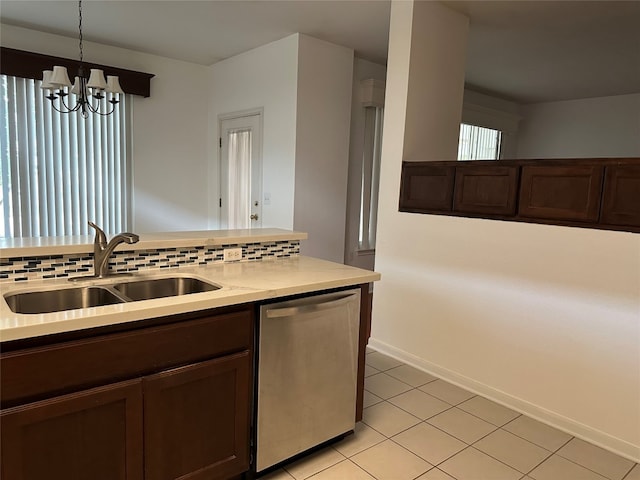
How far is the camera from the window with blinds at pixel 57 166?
4219 mm

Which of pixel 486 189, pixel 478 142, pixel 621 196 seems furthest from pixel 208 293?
pixel 478 142

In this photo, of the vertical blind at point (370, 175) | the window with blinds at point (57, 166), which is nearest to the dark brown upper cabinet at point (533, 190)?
the vertical blind at point (370, 175)

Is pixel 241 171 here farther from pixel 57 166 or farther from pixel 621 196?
pixel 621 196

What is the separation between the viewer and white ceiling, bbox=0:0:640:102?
11.2 feet

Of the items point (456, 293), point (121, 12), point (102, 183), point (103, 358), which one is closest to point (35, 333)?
point (103, 358)

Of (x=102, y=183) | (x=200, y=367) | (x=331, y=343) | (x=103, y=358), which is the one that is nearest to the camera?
(x=103, y=358)

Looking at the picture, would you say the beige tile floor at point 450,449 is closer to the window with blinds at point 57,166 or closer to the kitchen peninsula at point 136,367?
the kitchen peninsula at point 136,367

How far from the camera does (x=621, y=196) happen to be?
2.13 metres

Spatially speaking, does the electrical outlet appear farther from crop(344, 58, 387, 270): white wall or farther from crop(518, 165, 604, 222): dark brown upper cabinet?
crop(344, 58, 387, 270): white wall

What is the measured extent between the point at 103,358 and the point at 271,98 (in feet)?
12.0

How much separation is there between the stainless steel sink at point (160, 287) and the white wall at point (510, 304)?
1.74 m

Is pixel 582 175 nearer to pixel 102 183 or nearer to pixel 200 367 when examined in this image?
pixel 200 367

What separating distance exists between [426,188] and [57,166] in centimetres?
380

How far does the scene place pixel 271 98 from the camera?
14.9 ft
